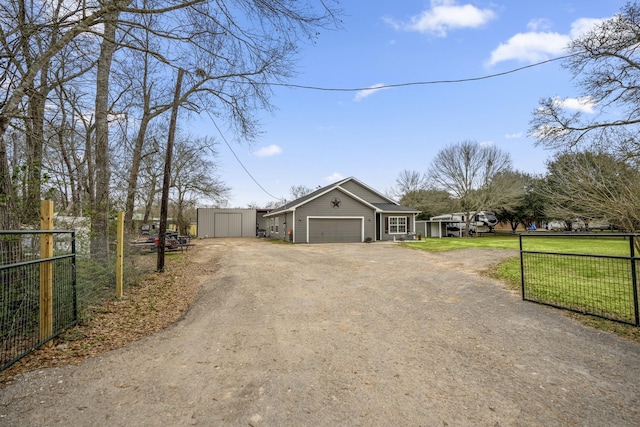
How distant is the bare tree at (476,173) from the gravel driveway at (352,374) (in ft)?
89.2

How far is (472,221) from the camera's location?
→ 114 feet

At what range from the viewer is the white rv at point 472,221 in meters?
32.5

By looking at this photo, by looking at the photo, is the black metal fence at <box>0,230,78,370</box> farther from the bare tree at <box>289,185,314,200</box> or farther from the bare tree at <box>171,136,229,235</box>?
the bare tree at <box>289,185,314,200</box>

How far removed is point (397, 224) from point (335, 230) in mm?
5587

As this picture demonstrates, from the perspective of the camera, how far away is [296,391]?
277cm

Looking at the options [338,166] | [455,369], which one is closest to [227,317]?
[455,369]

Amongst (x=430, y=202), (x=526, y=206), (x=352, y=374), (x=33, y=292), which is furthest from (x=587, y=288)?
(x=526, y=206)

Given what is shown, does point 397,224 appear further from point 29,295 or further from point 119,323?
point 29,295

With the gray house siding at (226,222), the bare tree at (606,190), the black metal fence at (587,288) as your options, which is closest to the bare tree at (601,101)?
the bare tree at (606,190)

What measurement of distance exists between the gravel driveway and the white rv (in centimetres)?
2903

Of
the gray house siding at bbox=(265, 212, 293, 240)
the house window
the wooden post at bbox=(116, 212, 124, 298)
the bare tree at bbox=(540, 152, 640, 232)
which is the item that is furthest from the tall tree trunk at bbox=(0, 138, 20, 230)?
the house window

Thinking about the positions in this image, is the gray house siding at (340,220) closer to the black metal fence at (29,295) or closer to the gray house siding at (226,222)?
the gray house siding at (226,222)

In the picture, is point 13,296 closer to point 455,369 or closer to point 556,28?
point 455,369

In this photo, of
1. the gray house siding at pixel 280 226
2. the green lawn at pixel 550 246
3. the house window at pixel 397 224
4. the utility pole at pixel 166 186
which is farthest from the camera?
the house window at pixel 397 224
